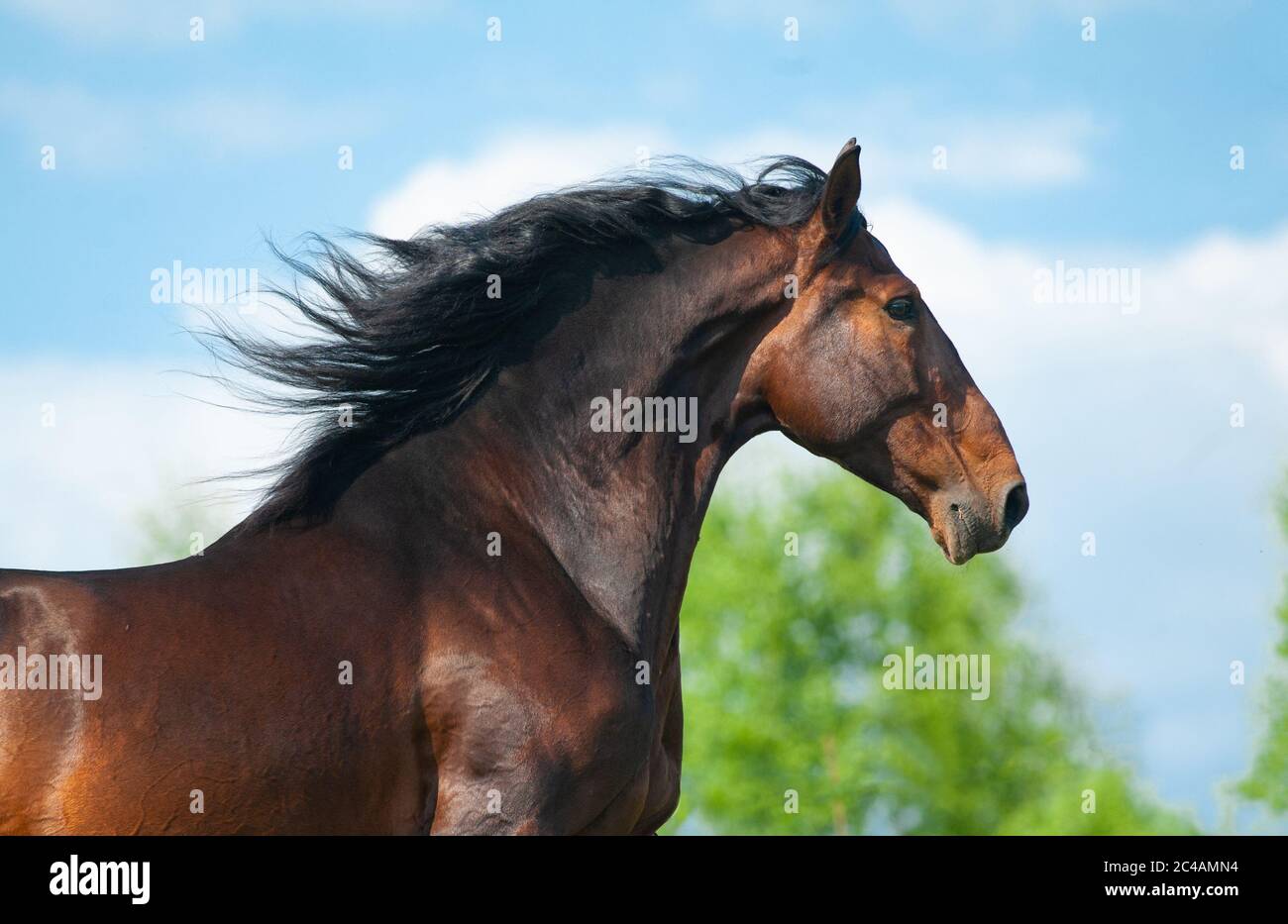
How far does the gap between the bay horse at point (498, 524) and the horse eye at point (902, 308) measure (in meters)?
0.01

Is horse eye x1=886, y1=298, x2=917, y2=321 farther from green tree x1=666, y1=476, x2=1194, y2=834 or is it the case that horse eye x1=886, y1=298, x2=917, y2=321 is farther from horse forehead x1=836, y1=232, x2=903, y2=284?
green tree x1=666, y1=476, x2=1194, y2=834

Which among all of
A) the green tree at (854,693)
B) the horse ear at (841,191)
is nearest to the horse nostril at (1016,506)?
the horse ear at (841,191)

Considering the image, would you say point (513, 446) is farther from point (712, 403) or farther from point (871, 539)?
point (871, 539)

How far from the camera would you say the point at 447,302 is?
573 centimetres

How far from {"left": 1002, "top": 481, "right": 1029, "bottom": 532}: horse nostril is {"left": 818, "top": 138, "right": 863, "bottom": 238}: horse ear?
130 cm

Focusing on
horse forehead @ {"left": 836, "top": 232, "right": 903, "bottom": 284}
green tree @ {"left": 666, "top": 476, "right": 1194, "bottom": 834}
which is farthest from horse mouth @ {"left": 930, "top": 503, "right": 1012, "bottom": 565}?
green tree @ {"left": 666, "top": 476, "right": 1194, "bottom": 834}

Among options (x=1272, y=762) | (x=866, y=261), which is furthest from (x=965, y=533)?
(x=1272, y=762)

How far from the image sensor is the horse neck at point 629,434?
17.9 feet

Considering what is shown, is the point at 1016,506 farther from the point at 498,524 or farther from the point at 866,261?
the point at 498,524

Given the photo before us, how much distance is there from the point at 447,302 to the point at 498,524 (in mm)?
986

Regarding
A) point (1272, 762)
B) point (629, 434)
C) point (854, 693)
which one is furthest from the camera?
point (854, 693)

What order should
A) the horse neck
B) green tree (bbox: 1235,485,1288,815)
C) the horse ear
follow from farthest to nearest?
green tree (bbox: 1235,485,1288,815) < the horse ear < the horse neck

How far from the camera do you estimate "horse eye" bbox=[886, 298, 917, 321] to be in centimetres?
581

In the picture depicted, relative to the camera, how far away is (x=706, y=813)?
92.4 ft
